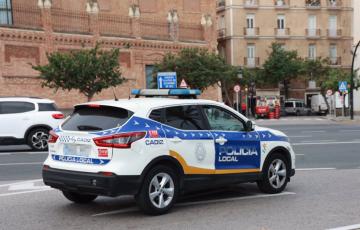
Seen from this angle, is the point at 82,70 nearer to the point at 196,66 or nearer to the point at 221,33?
the point at 196,66

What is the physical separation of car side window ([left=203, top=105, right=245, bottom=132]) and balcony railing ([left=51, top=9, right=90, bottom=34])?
3508 centimetres

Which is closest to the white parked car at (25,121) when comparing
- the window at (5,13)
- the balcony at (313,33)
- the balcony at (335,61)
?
the window at (5,13)

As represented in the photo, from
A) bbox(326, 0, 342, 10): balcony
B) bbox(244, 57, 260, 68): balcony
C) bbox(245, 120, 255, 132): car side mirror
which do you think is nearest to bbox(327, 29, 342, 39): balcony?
bbox(326, 0, 342, 10): balcony

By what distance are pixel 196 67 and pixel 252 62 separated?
1682 centimetres

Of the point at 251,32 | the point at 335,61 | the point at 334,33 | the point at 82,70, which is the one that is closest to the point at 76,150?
the point at 82,70

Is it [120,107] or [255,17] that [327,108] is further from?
[120,107]

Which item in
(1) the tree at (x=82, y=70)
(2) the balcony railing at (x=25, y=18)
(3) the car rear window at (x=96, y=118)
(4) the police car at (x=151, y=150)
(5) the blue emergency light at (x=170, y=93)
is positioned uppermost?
(2) the balcony railing at (x=25, y=18)

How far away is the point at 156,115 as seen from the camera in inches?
297

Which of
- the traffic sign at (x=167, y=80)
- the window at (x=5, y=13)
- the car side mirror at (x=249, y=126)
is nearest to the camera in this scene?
the car side mirror at (x=249, y=126)

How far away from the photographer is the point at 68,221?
23.4 feet

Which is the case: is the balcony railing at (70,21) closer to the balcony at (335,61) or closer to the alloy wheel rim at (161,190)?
the balcony at (335,61)

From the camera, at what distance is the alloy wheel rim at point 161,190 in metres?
7.29

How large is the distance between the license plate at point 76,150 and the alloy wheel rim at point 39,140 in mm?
10087

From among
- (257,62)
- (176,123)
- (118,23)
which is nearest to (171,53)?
(118,23)
